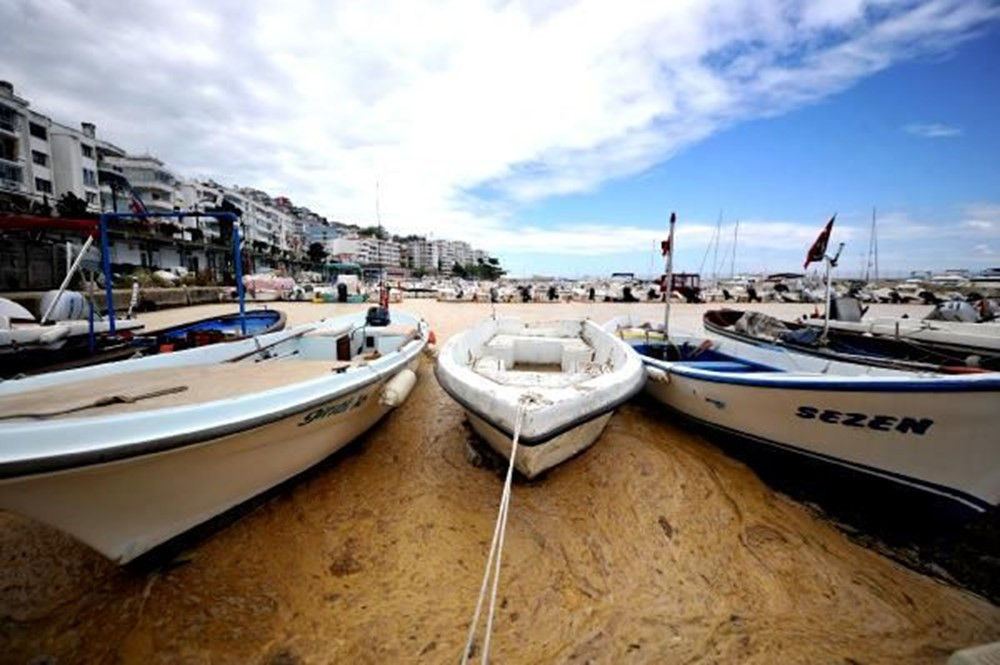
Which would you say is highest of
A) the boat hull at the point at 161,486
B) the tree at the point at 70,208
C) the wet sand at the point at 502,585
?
the tree at the point at 70,208

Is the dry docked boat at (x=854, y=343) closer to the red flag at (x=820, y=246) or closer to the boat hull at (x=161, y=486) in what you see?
the red flag at (x=820, y=246)

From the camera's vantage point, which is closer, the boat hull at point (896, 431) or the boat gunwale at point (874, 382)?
the boat gunwale at point (874, 382)

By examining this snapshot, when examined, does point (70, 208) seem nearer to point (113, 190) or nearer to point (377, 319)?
point (113, 190)

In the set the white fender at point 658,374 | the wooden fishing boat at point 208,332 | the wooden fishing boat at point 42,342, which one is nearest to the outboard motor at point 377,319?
the wooden fishing boat at point 208,332

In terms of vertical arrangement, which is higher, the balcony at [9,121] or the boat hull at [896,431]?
the balcony at [9,121]

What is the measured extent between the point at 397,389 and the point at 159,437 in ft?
8.07

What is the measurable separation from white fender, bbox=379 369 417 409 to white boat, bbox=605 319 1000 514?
3.96 metres

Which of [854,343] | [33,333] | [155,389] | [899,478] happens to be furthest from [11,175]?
[854,343]

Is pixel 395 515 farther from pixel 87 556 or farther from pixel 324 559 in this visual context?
pixel 87 556

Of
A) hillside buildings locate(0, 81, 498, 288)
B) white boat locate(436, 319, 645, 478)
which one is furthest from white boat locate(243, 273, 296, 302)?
white boat locate(436, 319, 645, 478)

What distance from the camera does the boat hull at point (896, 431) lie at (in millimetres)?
3881

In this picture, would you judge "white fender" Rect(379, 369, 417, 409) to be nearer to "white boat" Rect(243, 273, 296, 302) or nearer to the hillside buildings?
the hillside buildings

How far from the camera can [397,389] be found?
199 inches

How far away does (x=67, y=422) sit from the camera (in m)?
2.71
